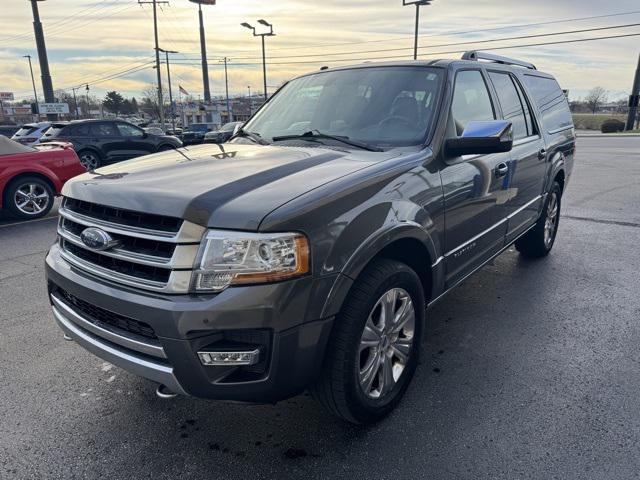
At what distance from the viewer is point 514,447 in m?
2.48

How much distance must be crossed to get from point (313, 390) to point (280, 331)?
536 millimetres

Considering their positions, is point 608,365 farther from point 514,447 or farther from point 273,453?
→ point 273,453

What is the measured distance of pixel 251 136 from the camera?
384cm

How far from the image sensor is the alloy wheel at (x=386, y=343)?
8.29ft

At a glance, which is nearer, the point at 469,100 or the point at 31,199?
the point at 469,100

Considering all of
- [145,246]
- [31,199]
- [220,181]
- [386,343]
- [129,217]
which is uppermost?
[220,181]

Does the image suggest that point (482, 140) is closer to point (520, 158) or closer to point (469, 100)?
point (469, 100)

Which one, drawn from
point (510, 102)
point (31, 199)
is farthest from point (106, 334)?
point (31, 199)

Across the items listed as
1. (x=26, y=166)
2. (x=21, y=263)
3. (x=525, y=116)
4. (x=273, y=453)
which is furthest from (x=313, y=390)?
(x=26, y=166)

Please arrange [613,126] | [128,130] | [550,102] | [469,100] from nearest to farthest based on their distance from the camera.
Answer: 1. [469,100]
2. [550,102]
3. [128,130]
4. [613,126]

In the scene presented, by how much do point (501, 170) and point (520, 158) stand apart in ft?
1.84

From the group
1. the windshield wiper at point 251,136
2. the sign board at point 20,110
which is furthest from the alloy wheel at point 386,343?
the sign board at point 20,110

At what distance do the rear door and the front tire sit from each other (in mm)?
1677

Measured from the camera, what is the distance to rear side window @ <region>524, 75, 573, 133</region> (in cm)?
489
